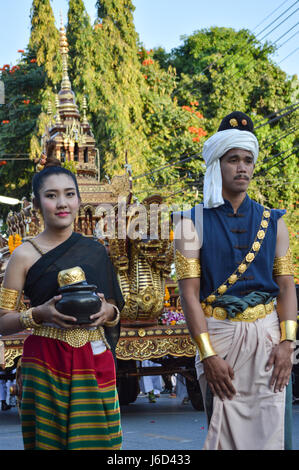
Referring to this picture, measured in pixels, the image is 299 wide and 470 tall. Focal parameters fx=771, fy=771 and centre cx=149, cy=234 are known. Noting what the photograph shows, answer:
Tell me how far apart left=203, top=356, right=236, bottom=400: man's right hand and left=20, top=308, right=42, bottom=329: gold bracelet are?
32.7 inches

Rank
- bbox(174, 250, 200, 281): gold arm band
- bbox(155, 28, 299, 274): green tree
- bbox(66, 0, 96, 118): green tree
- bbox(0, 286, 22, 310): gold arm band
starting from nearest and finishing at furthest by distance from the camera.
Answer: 1. bbox(174, 250, 200, 281): gold arm band
2. bbox(0, 286, 22, 310): gold arm band
3. bbox(66, 0, 96, 118): green tree
4. bbox(155, 28, 299, 274): green tree

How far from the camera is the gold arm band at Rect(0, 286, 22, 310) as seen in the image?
377cm

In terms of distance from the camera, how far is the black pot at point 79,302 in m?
3.53

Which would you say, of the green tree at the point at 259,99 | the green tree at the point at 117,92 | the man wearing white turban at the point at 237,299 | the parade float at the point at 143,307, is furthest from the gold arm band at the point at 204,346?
the green tree at the point at 259,99

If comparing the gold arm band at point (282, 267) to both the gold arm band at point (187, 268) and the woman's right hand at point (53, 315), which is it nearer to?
the gold arm band at point (187, 268)

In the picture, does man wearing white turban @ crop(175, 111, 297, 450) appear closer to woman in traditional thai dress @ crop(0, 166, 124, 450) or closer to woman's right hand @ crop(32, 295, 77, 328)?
woman in traditional thai dress @ crop(0, 166, 124, 450)

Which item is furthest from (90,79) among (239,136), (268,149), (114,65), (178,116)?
(239,136)

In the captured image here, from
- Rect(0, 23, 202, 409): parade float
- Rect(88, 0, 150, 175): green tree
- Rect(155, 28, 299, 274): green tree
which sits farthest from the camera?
Rect(155, 28, 299, 274): green tree

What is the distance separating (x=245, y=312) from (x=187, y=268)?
0.34 meters

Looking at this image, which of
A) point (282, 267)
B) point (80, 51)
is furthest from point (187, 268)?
point (80, 51)

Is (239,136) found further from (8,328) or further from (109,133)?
(109,133)

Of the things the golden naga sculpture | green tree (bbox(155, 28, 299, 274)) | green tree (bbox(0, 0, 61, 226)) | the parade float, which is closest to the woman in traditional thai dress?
the parade float

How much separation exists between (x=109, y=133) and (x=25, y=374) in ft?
58.8

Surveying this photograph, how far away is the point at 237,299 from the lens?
357 cm
